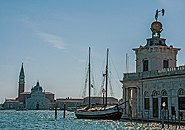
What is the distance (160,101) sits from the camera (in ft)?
154

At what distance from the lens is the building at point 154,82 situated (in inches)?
1741

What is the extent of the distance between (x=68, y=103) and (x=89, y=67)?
13054 centimetres

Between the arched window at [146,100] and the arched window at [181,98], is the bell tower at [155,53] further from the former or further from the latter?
the arched window at [181,98]

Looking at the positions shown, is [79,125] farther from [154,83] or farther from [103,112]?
[154,83]

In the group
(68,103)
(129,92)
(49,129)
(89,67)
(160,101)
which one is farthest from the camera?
(68,103)

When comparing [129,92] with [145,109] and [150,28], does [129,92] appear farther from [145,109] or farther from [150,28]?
[150,28]

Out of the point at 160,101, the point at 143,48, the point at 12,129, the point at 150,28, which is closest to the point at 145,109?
the point at 160,101

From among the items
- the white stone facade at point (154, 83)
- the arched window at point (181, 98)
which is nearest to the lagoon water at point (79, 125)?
the white stone facade at point (154, 83)

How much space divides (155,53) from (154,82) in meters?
5.77

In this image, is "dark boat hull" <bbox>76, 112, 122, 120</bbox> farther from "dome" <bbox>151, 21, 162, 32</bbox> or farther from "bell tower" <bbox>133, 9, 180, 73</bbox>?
"dome" <bbox>151, 21, 162, 32</bbox>

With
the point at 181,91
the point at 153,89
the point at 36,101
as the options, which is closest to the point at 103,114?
the point at 153,89

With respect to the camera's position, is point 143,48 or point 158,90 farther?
point 143,48

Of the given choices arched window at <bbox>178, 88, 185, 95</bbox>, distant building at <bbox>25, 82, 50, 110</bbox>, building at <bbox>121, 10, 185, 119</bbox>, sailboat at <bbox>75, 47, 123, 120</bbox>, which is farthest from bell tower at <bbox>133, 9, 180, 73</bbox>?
distant building at <bbox>25, 82, 50, 110</bbox>

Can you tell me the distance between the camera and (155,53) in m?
51.9
